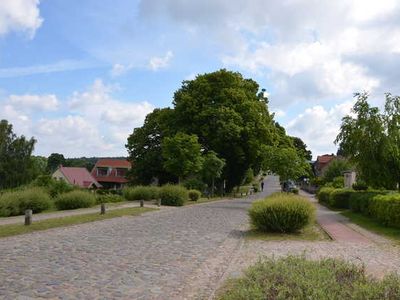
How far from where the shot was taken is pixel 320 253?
13.4 meters

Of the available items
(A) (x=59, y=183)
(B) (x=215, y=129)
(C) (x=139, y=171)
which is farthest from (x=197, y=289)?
(C) (x=139, y=171)

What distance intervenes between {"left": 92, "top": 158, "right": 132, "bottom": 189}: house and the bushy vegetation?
89670 mm

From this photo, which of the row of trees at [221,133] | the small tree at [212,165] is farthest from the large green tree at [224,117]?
the small tree at [212,165]

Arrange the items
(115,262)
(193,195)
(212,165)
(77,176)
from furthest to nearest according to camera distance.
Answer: (77,176) < (212,165) < (193,195) < (115,262)

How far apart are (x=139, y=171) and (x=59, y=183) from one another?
18546mm

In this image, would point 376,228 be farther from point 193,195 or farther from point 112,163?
point 112,163

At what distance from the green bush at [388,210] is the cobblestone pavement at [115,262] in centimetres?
616

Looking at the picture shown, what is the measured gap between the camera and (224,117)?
46.0 m

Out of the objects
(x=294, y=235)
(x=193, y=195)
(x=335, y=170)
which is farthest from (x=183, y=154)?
(x=335, y=170)

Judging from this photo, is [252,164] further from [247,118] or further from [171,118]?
[171,118]

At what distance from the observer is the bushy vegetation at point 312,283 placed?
19.2ft

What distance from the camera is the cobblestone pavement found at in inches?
333

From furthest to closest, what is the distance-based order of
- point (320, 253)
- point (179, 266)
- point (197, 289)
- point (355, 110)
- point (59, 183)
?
point (59, 183), point (355, 110), point (320, 253), point (179, 266), point (197, 289)

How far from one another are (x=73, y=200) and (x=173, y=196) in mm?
7384
